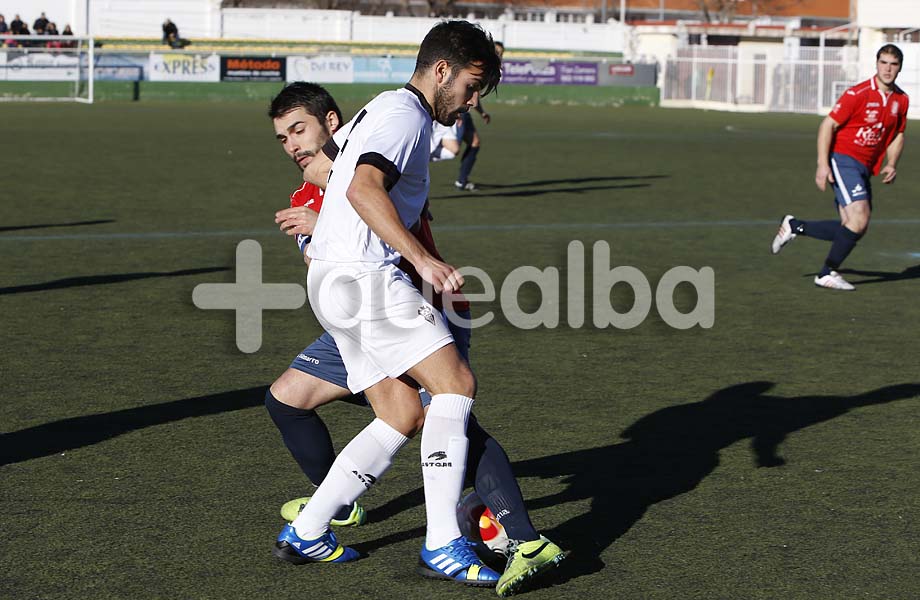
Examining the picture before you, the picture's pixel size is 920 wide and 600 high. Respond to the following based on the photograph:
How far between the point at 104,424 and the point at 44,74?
3501 centimetres

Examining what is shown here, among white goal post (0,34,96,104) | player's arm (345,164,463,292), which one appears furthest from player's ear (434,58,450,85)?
white goal post (0,34,96,104)

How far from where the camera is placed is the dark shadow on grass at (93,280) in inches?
390

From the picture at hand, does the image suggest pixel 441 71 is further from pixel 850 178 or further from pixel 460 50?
pixel 850 178

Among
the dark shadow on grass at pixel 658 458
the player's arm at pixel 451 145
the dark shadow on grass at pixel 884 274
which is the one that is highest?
the player's arm at pixel 451 145

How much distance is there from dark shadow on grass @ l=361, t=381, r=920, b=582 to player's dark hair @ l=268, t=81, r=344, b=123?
1484 millimetres

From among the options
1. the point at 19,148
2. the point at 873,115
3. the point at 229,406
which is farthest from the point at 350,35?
the point at 229,406

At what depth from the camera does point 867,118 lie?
415 inches

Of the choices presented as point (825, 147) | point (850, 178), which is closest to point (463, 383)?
point (825, 147)

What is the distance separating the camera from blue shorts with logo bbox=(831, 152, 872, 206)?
34.8ft

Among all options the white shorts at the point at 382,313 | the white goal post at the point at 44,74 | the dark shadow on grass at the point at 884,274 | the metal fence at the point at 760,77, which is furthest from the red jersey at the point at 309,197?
the metal fence at the point at 760,77

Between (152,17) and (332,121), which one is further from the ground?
(152,17)

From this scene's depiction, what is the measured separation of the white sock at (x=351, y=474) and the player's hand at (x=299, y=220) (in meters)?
0.70

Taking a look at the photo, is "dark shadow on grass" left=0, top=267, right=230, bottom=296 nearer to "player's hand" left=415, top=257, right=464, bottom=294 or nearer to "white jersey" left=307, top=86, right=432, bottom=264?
"white jersey" left=307, top=86, right=432, bottom=264

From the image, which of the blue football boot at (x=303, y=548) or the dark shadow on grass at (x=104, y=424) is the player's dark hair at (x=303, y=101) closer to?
the blue football boot at (x=303, y=548)
